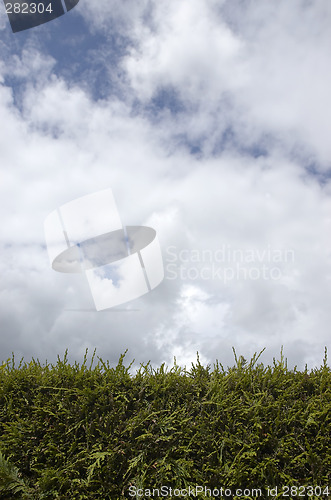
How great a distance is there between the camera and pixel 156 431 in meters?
5.46

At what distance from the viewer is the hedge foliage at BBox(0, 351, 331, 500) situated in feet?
17.1

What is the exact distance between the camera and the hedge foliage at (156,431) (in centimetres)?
521

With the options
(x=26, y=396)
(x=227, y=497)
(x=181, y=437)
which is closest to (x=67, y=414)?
(x=26, y=396)

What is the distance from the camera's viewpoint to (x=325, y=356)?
659 centimetres

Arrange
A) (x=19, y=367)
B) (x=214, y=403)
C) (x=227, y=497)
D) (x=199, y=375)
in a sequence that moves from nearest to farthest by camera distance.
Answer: (x=227, y=497) < (x=214, y=403) < (x=199, y=375) < (x=19, y=367)

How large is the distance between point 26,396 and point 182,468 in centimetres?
268

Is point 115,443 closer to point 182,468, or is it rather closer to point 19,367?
point 182,468

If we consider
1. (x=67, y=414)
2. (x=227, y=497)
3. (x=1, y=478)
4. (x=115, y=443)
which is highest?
(x=67, y=414)

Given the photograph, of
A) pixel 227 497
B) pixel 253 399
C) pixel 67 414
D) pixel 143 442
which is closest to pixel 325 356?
pixel 253 399

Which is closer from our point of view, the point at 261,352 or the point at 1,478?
the point at 1,478

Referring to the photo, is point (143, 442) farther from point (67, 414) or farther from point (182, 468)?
point (67, 414)

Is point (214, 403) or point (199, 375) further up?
point (199, 375)

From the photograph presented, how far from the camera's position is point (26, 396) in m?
5.93

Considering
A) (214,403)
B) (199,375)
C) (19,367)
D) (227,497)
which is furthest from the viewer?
(19,367)
